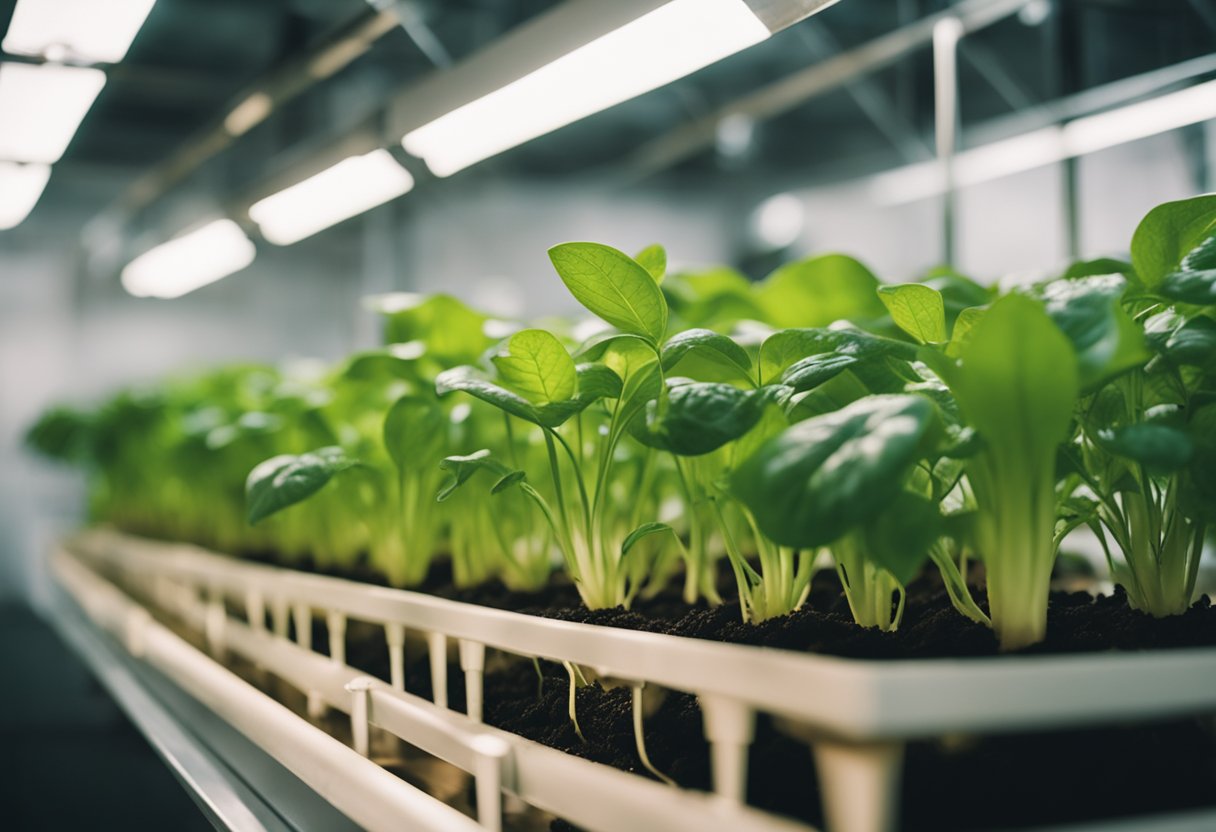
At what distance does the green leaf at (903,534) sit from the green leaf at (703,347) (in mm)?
195

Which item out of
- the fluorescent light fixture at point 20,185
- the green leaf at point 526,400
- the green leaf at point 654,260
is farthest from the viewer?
the fluorescent light fixture at point 20,185

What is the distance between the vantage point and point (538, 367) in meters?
0.80

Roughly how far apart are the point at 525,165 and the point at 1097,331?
14.5 ft

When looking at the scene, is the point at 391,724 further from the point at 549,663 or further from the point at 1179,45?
the point at 1179,45

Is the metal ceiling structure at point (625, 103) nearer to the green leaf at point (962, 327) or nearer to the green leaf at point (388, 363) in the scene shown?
the green leaf at point (388, 363)

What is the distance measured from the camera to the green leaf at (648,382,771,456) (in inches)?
24.0

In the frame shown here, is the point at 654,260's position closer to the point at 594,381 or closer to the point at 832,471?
the point at 594,381

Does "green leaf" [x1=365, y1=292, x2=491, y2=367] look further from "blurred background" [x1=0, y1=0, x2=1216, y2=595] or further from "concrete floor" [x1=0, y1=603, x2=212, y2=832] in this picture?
"concrete floor" [x1=0, y1=603, x2=212, y2=832]

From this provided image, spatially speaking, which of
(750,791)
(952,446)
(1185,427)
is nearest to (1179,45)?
(1185,427)

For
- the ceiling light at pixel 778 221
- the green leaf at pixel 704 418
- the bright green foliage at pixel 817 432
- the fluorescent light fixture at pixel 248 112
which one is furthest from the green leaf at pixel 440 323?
the ceiling light at pixel 778 221

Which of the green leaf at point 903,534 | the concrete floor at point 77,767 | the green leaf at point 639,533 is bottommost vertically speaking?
the concrete floor at point 77,767

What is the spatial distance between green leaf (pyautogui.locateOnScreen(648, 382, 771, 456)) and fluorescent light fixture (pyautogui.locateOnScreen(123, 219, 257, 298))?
2.16 metres

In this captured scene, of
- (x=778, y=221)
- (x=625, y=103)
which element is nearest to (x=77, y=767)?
(x=625, y=103)

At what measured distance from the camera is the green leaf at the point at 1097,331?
1.75 ft
